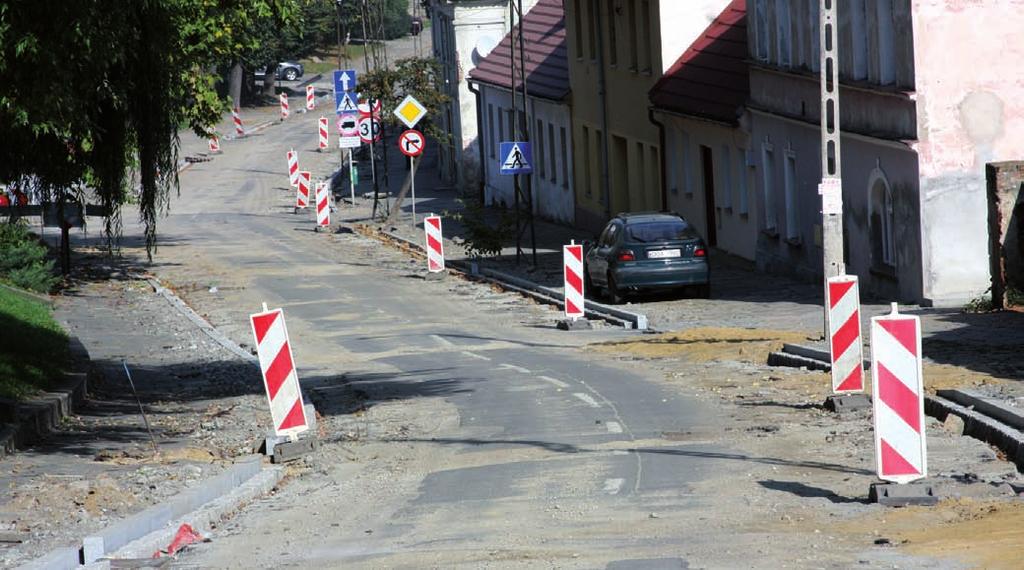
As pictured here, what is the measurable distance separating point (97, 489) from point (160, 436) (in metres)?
4.16

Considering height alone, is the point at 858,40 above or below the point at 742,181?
above

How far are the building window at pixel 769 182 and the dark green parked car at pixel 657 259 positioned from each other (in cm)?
342

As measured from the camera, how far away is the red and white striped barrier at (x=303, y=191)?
189 ft

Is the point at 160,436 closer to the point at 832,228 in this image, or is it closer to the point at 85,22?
the point at 85,22

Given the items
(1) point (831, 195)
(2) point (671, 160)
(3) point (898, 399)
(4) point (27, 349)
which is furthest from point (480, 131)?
(3) point (898, 399)

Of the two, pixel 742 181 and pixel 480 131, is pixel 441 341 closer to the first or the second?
pixel 742 181

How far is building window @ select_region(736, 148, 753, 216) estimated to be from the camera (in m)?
35.2

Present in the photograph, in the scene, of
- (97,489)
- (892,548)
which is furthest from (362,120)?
(892,548)

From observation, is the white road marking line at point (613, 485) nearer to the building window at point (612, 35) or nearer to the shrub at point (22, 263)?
the shrub at point (22, 263)

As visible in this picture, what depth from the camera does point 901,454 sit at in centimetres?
1168

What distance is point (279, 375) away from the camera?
15.7 m

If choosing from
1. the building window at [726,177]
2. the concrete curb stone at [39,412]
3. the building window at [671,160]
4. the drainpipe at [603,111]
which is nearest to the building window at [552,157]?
the drainpipe at [603,111]

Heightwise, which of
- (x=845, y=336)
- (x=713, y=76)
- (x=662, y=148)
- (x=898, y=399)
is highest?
(x=713, y=76)

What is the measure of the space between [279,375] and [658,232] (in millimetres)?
15456
